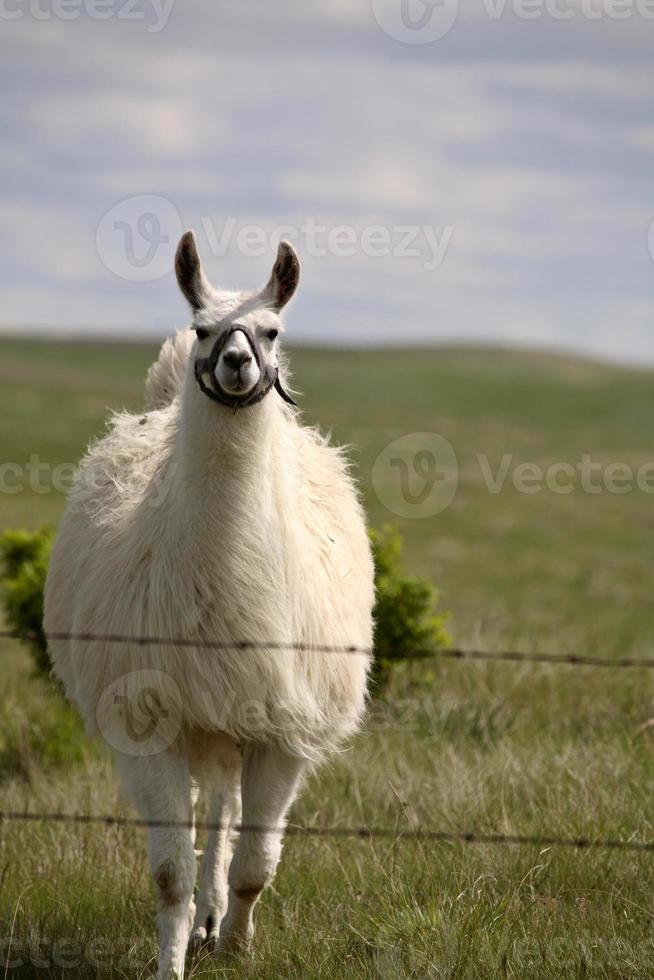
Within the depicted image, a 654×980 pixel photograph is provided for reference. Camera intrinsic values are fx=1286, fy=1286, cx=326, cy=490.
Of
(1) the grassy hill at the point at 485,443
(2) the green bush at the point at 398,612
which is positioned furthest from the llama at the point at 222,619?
(2) the green bush at the point at 398,612

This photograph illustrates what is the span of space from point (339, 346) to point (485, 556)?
6452 centimetres

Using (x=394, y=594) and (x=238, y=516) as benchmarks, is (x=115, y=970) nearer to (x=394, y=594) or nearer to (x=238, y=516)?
(x=238, y=516)

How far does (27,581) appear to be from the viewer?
27.7 feet

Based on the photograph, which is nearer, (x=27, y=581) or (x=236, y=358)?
(x=236, y=358)

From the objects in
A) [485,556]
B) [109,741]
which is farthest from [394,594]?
[485,556]

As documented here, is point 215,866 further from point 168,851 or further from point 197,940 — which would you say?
point 168,851

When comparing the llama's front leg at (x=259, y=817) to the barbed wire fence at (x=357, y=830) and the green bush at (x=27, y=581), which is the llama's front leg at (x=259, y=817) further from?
the green bush at (x=27, y=581)

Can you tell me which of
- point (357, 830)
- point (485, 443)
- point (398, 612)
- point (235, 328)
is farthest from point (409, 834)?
point (485, 443)

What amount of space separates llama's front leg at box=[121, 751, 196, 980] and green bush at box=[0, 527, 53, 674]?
3.56 m

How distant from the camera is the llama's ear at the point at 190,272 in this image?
4.65 meters

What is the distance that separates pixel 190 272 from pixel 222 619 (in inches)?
49.6

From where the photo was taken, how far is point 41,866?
539 cm

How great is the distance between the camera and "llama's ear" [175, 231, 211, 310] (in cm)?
465

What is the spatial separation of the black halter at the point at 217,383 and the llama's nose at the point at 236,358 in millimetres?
99
